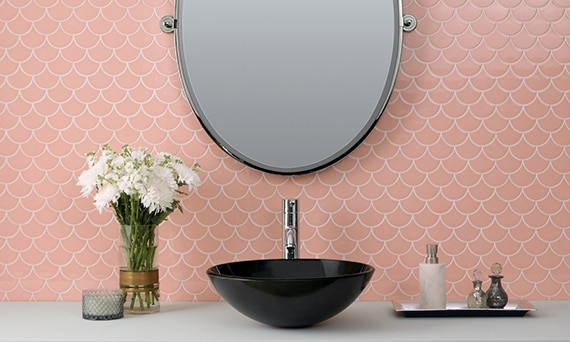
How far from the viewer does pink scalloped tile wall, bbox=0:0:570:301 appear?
210 cm

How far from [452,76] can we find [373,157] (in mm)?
332

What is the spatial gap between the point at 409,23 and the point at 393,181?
18.1 inches

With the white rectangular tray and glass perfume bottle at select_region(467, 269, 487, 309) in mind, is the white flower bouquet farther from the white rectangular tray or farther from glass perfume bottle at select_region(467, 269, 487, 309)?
glass perfume bottle at select_region(467, 269, 487, 309)

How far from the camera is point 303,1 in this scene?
209 centimetres

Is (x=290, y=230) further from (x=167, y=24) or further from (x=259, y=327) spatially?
(x=167, y=24)

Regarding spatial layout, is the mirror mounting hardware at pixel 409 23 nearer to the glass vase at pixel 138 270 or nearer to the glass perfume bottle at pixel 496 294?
the glass perfume bottle at pixel 496 294

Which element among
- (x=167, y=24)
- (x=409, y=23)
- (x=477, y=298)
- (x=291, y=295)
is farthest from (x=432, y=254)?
(x=167, y=24)

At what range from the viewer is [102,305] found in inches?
70.4

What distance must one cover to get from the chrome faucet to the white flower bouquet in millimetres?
270

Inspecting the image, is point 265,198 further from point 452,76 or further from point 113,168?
point 452,76

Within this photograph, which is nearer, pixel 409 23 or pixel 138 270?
pixel 138 270

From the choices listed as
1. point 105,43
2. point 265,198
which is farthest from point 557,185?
point 105,43

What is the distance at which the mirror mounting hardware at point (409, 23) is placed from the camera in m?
2.08

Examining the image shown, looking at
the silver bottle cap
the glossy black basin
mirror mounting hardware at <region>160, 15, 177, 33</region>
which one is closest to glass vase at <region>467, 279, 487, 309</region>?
the silver bottle cap
